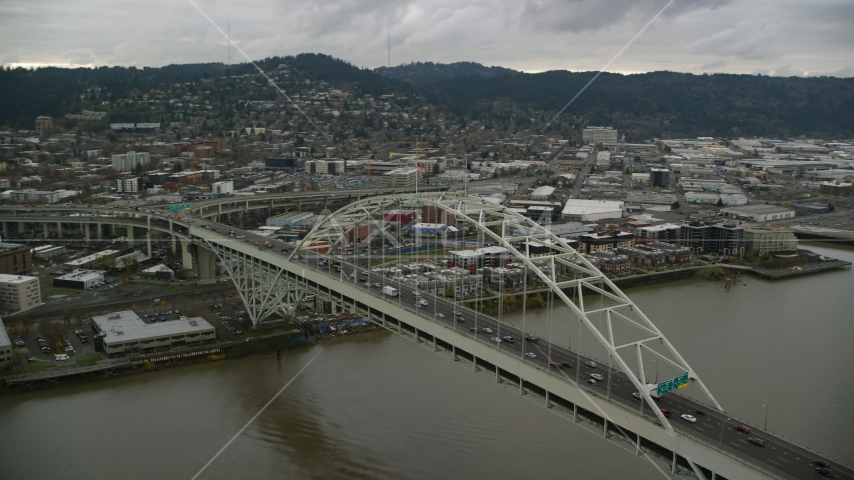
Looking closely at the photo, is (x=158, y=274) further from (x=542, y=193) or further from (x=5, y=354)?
(x=542, y=193)

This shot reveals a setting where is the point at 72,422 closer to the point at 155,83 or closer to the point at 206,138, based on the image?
the point at 206,138

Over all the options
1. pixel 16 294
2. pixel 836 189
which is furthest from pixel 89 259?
pixel 836 189

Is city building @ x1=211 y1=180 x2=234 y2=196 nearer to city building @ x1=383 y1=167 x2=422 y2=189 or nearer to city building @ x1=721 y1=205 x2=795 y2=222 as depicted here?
city building @ x1=383 y1=167 x2=422 y2=189

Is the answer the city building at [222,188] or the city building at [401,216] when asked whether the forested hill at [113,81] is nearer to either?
the city building at [222,188]

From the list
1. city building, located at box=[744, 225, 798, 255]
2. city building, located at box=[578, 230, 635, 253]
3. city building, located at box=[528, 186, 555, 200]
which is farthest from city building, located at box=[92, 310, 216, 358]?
city building, located at box=[528, 186, 555, 200]

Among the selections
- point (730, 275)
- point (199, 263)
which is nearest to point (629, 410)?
point (199, 263)
